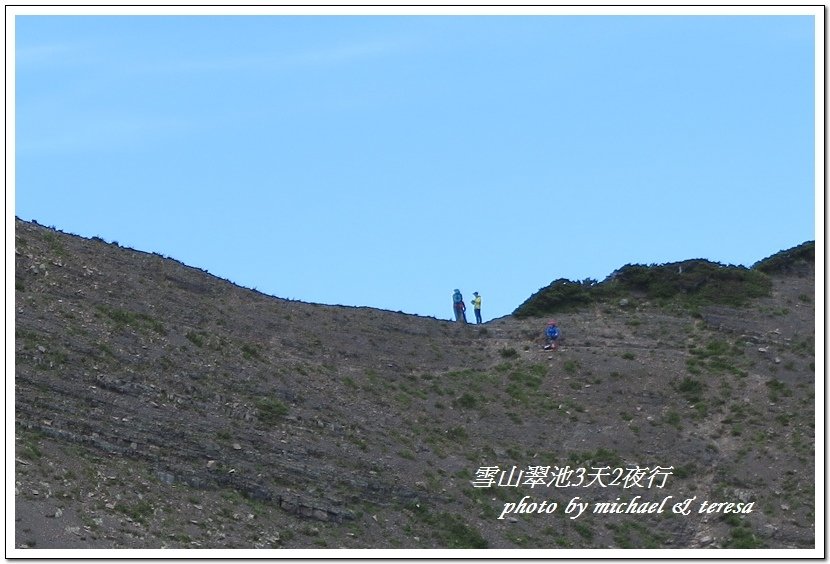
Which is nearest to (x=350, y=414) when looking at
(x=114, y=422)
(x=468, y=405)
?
(x=468, y=405)

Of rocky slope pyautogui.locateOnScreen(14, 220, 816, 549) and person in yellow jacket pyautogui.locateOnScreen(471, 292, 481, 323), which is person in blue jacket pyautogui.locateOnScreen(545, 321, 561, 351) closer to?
rocky slope pyautogui.locateOnScreen(14, 220, 816, 549)

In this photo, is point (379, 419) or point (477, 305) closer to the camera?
point (379, 419)

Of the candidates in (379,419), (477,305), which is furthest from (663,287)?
(379,419)

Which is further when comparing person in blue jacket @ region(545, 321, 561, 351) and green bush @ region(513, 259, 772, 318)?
green bush @ region(513, 259, 772, 318)

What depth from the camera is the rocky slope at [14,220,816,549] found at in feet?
158

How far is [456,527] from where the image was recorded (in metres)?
49.9

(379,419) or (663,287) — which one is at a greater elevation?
(663,287)

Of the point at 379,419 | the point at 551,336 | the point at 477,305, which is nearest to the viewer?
the point at 379,419

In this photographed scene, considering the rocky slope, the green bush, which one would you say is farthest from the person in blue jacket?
the green bush

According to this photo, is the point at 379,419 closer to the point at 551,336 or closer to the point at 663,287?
the point at 551,336

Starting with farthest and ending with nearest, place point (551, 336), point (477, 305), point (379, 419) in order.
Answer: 1. point (477, 305)
2. point (551, 336)
3. point (379, 419)

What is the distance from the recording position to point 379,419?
56.6 metres

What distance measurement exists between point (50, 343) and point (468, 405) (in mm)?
13236

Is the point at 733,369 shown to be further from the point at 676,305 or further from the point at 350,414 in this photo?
the point at 350,414
